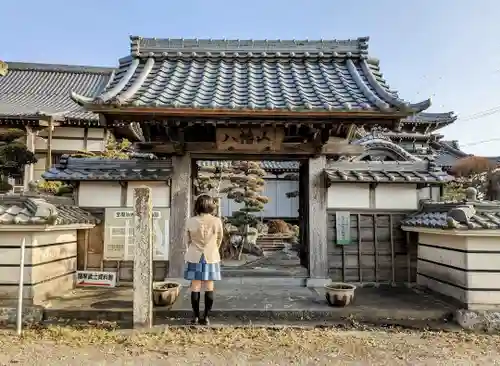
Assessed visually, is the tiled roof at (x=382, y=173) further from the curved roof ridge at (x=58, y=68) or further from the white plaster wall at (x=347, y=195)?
the curved roof ridge at (x=58, y=68)

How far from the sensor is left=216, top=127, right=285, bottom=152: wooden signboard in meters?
7.22

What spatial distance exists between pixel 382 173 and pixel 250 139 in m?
2.76

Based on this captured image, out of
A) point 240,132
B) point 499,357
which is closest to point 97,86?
point 240,132

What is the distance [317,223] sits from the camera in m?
7.50

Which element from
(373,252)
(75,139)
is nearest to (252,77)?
(373,252)

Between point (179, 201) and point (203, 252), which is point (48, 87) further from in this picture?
point (203, 252)

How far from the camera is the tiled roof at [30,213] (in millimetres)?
5676

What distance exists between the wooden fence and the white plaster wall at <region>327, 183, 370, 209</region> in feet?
0.53

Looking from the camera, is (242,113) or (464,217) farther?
(242,113)

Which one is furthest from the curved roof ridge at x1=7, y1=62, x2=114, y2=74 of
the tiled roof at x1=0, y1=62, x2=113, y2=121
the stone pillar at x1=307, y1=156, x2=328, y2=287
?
the stone pillar at x1=307, y1=156, x2=328, y2=287

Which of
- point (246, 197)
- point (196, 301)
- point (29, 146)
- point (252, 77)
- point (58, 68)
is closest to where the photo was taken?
point (196, 301)

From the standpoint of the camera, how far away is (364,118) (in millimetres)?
6273

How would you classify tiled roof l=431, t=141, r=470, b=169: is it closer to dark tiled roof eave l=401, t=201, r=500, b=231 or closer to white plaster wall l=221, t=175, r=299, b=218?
white plaster wall l=221, t=175, r=299, b=218

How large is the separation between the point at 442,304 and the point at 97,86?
26.2 metres
